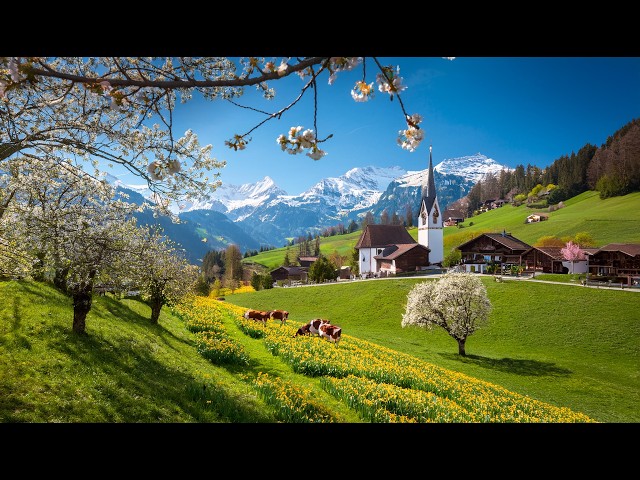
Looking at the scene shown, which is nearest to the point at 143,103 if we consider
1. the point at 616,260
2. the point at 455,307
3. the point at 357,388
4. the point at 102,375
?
the point at 102,375

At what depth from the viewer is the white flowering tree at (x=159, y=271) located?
564 cm

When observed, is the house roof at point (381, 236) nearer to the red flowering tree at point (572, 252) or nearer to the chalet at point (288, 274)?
the red flowering tree at point (572, 252)

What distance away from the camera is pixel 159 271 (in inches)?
260

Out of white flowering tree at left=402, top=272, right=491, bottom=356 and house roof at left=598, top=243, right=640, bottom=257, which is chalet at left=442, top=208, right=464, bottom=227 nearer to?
house roof at left=598, top=243, right=640, bottom=257

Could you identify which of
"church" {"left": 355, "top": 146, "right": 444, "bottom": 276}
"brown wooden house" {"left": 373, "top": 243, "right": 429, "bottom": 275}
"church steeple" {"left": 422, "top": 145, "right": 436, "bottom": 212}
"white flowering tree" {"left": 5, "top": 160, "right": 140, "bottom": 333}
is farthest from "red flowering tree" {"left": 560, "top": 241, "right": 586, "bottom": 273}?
"white flowering tree" {"left": 5, "top": 160, "right": 140, "bottom": 333}

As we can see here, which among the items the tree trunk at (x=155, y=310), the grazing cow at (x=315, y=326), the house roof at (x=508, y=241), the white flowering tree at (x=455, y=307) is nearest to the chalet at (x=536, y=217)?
the house roof at (x=508, y=241)

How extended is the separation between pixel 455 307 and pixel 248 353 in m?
8.92

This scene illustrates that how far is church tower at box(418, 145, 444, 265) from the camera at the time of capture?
33.7 metres

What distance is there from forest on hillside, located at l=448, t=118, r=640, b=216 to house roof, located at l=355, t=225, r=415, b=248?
15688mm

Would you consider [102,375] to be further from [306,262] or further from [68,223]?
[306,262]

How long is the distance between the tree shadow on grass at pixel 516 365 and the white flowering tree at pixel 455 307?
0.72 m
